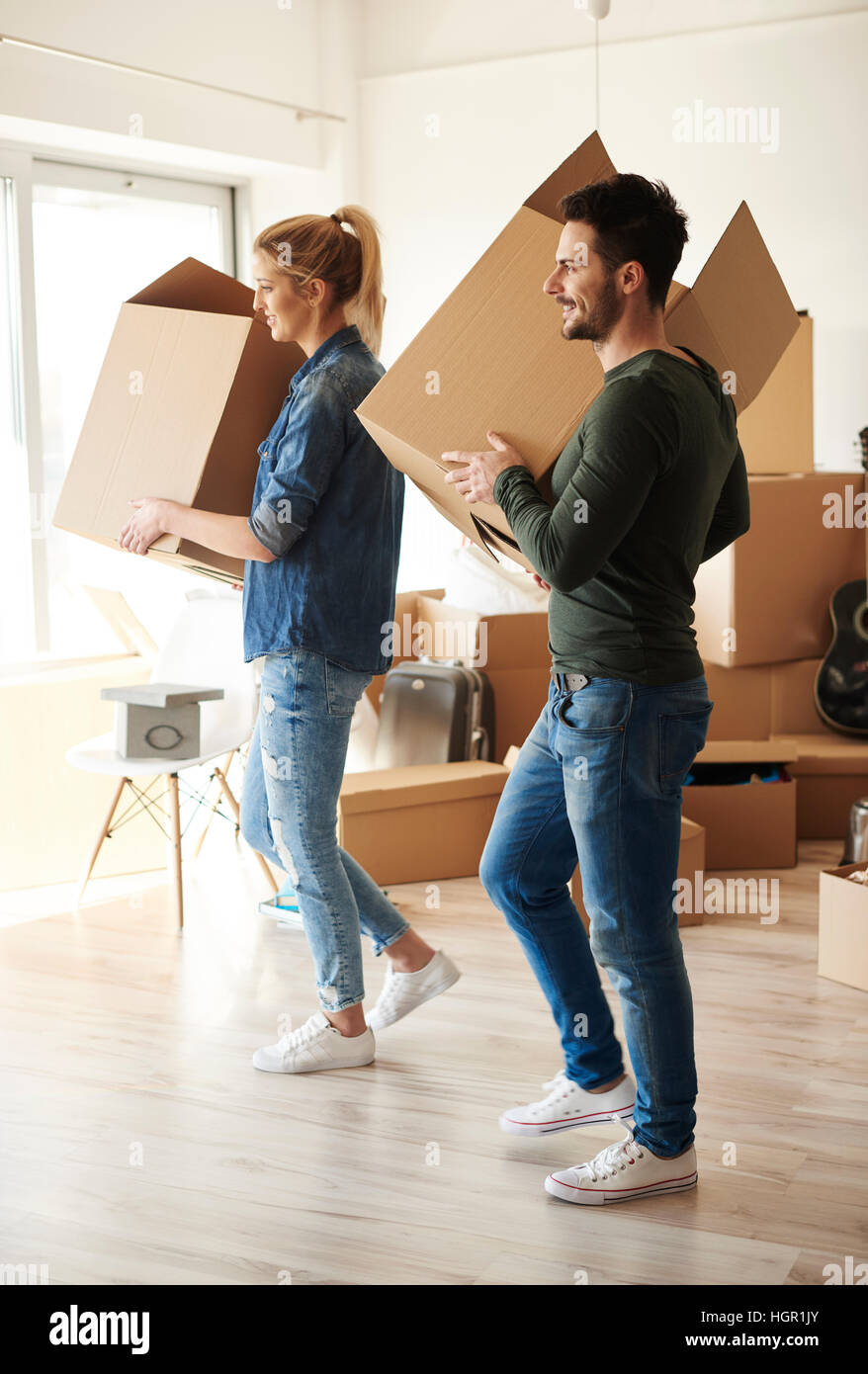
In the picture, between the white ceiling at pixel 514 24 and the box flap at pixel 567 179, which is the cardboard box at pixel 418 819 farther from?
the white ceiling at pixel 514 24

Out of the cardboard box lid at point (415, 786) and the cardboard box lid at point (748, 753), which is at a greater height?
the cardboard box lid at point (748, 753)

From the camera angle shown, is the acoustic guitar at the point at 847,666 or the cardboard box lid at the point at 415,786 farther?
the acoustic guitar at the point at 847,666

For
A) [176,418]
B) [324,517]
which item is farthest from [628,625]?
[176,418]

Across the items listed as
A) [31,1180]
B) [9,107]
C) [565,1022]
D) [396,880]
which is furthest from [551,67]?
[31,1180]

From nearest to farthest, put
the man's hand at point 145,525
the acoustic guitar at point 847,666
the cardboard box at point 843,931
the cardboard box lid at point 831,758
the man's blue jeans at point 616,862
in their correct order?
1. the man's blue jeans at point 616,862
2. the man's hand at point 145,525
3. the cardboard box at point 843,931
4. the cardboard box lid at point 831,758
5. the acoustic guitar at point 847,666

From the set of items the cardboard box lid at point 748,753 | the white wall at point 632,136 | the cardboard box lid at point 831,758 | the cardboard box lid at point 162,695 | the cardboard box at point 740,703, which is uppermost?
the white wall at point 632,136

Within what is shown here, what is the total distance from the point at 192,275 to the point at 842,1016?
5.90 ft

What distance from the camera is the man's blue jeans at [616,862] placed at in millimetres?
1757

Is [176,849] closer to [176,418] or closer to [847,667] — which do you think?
[176,418]

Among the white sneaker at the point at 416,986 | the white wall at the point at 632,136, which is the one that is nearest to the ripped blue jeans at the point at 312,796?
the white sneaker at the point at 416,986

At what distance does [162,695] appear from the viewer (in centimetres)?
328

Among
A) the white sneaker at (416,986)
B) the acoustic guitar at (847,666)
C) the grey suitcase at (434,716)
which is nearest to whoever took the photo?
the white sneaker at (416,986)

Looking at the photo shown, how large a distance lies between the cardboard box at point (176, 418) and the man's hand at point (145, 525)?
0.03m

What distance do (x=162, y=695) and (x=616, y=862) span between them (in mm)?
1739
